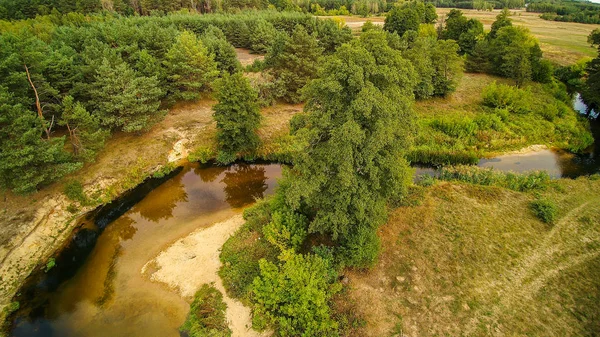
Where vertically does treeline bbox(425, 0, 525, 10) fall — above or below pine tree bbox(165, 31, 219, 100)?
above

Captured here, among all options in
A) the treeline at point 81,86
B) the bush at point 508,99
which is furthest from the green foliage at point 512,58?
A: the treeline at point 81,86

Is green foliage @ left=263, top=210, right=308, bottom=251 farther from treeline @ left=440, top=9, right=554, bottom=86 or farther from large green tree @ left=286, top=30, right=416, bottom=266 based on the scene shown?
treeline @ left=440, top=9, right=554, bottom=86

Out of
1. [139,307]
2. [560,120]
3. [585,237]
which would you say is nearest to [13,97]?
[139,307]

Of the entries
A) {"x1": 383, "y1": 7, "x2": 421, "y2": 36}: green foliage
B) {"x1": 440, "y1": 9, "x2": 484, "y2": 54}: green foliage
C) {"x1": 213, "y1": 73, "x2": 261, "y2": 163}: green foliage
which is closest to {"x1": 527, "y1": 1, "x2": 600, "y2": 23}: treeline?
{"x1": 440, "y1": 9, "x2": 484, "y2": 54}: green foliage

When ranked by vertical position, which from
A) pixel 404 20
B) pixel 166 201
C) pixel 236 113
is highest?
pixel 404 20

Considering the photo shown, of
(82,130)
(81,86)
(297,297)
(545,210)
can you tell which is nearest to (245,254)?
(297,297)

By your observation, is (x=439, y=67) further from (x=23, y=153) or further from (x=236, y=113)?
(x=23, y=153)

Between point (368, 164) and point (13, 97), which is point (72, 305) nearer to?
point (13, 97)
